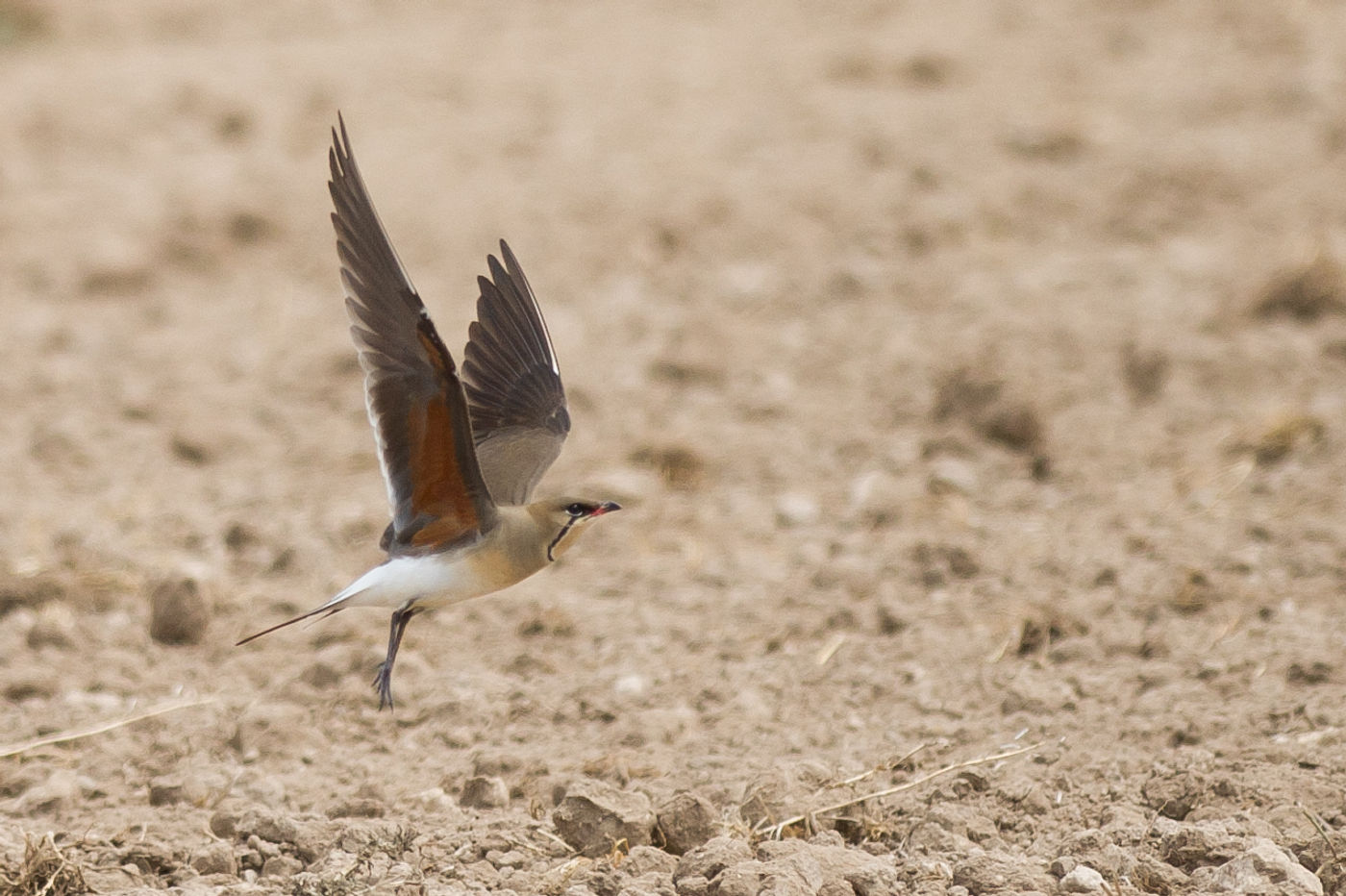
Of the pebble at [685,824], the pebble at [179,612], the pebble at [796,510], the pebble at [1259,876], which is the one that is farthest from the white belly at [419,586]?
the pebble at [796,510]

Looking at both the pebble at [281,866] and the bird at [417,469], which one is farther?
the bird at [417,469]

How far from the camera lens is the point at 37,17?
1066cm

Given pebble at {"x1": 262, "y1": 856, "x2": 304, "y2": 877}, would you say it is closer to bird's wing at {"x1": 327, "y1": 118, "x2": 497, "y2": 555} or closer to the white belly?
the white belly

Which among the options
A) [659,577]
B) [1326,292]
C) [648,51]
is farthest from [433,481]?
[648,51]

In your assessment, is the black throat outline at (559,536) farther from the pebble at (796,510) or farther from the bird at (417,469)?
the pebble at (796,510)

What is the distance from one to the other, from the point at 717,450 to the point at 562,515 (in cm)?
229

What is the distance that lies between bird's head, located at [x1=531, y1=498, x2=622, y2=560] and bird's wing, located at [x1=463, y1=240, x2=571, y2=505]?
0.37 m

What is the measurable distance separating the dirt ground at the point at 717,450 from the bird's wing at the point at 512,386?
68 cm

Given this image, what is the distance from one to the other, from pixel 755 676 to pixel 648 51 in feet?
20.9

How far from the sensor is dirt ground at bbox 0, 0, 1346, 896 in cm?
372

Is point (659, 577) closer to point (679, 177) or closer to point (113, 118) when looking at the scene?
point (679, 177)

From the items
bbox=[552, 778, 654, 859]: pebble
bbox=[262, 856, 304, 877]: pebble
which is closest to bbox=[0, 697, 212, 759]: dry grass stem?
bbox=[262, 856, 304, 877]: pebble

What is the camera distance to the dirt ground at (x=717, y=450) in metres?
3.72

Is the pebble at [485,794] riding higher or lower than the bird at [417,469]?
lower
